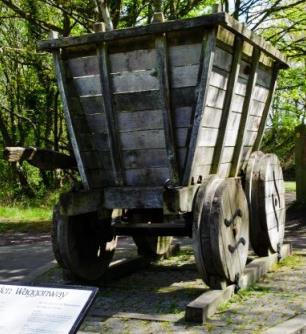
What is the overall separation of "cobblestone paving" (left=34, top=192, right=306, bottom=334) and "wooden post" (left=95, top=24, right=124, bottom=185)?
43.5 inches

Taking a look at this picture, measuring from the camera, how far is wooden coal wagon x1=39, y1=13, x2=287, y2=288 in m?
4.75

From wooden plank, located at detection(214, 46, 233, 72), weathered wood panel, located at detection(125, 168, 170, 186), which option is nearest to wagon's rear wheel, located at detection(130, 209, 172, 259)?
weathered wood panel, located at detection(125, 168, 170, 186)

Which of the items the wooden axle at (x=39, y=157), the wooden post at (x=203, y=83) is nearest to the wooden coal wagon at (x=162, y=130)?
the wooden post at (x=203, y=83)

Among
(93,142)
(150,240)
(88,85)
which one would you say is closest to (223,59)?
(88,85)

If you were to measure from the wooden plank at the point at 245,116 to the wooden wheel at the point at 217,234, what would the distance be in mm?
658

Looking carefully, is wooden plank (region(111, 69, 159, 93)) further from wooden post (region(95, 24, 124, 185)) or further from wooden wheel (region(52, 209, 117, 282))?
wooden wheel (region(52, 209, 117, 282))

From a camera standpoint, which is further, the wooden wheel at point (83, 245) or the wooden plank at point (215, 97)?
the wooden wheel at point (83, 245)

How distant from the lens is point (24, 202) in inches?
637

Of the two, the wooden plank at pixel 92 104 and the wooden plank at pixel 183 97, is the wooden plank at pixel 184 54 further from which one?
the wooden plank at pixel 92 104

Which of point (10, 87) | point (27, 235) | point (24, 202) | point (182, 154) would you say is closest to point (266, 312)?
point (182, 154)

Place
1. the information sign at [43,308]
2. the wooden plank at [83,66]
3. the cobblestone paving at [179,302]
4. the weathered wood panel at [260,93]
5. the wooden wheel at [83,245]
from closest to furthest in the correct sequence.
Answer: the information sign at [43,308] → the cobblestone paving at [179,302] → the wooden plank at [83,66] → the wooden wheel at [83,245] → the weathered wood panel at [260,93]

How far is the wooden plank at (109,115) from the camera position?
4.98m

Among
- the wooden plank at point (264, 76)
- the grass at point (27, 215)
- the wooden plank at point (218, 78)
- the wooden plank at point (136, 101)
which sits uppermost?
the wooden plank at point (264, 76)

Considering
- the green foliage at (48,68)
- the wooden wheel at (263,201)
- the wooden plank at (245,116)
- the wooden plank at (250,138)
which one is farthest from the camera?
the green foliage at (48,68)
